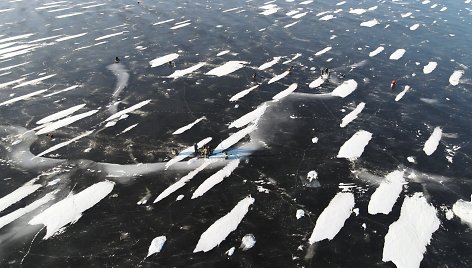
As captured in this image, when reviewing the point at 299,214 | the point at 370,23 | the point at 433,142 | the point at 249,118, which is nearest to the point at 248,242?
the point at 299,214

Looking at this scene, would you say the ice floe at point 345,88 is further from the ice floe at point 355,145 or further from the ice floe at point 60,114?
the ice floe at point 60,114

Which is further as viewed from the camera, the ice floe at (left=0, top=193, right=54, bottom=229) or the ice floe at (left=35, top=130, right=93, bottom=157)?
the ice floe at (left=35, top=130, right=93, bottom=157)

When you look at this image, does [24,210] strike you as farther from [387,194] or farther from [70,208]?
[387,194]

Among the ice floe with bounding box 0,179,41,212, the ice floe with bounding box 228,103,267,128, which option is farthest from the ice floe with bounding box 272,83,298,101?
the ice floe with bounding box 0,179,41,212

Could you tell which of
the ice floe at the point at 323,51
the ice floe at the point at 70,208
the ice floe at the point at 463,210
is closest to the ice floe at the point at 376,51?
the ice floe at the point at 323,51

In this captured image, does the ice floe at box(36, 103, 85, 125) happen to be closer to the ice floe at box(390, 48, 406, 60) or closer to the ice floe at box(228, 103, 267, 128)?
the ice floe at box(228, 103, 267, 128)
